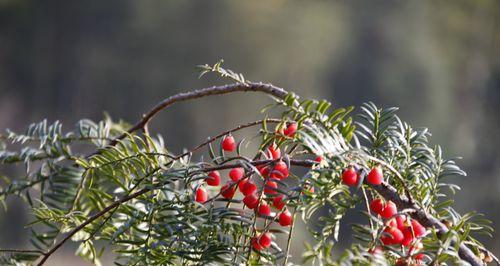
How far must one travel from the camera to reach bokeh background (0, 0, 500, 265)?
932 centimetres

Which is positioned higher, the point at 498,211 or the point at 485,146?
the point at 485,146

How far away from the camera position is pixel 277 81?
31.9 ft

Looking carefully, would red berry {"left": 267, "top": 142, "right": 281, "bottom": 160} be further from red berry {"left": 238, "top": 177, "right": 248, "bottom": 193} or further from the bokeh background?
the bokeh background

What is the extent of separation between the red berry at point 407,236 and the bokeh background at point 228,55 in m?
8.05

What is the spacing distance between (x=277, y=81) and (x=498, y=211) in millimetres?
3690

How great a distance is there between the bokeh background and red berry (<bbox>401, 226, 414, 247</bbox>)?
8.05m

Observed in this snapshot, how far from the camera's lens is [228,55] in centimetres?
987

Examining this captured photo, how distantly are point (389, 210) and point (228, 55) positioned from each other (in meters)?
9.32

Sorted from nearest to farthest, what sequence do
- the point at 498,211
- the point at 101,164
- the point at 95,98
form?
the point at 101,164, the point at 498,211, the point at 95,98

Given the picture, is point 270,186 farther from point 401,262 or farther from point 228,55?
point 228,55

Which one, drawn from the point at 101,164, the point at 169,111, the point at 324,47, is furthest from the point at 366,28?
the point at 101,164

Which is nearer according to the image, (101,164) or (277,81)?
(101,164)

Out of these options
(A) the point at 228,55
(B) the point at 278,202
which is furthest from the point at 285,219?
(A) the point at 228,55

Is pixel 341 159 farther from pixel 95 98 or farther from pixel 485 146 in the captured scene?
pixel 95 98
